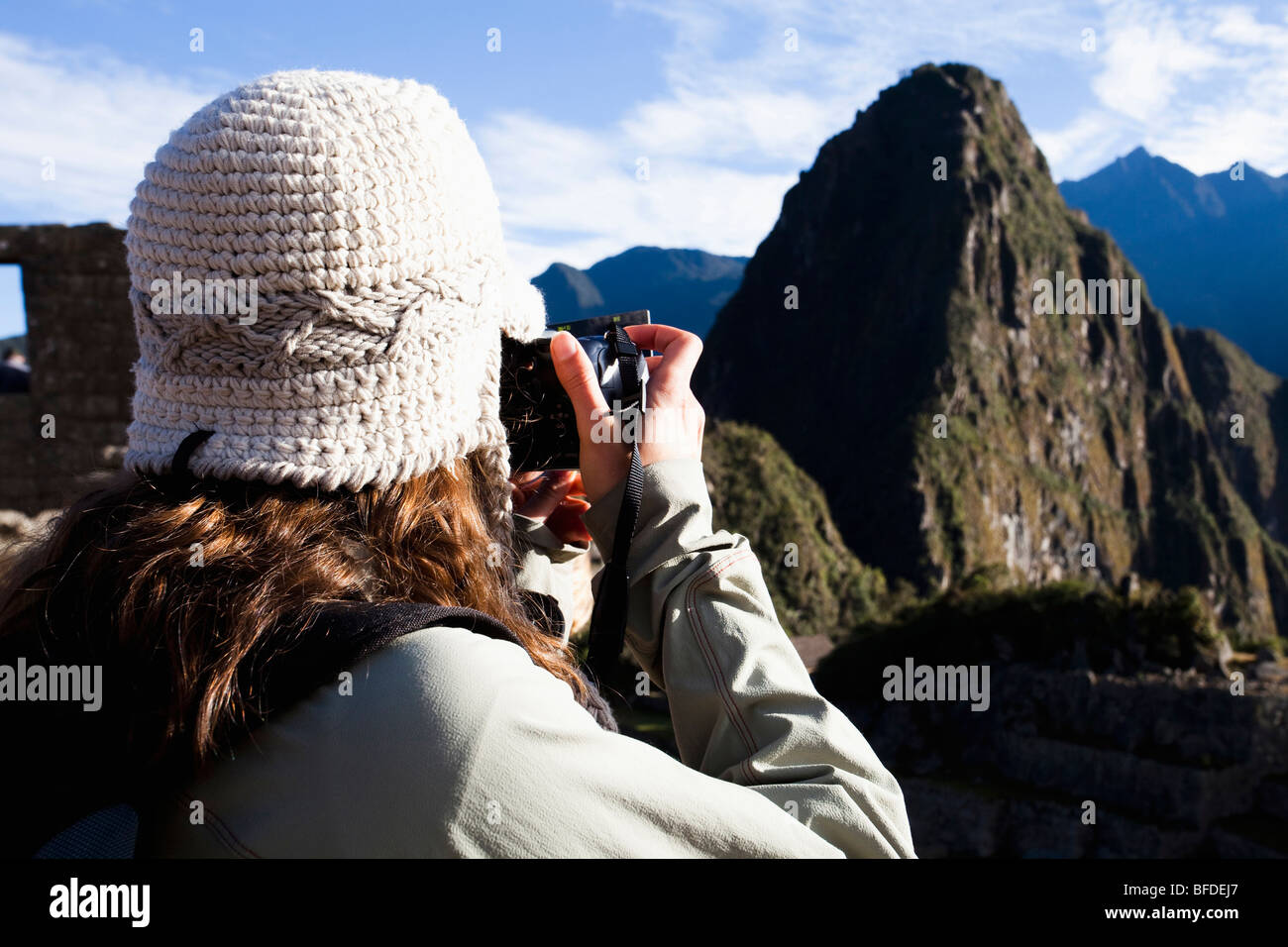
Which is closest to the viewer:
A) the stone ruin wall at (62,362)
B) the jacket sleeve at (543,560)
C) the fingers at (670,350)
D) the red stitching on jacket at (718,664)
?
the red stitching on jacket at (718,664)

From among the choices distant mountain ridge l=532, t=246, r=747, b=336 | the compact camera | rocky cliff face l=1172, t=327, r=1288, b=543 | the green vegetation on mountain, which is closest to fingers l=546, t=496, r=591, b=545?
the compact camera

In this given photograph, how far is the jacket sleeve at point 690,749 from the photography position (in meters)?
0.95

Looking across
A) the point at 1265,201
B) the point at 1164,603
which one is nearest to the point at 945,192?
the point at 1265,201

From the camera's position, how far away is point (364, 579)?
113 cm

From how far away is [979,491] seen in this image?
66.1 metres

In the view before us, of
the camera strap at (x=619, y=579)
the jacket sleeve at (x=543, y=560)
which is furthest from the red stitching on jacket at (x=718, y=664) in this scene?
the jacket sleeve at (x=543, y=560)

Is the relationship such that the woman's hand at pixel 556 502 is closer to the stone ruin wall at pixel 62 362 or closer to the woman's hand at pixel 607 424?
the woman's hand at pixel 607 424

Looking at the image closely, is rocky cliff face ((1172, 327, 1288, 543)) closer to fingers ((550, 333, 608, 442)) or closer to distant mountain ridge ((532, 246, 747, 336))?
distant mountain ridge ((532, 246, 747, 336))

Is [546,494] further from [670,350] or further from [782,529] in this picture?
[782,529]

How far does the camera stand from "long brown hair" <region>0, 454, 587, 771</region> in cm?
102

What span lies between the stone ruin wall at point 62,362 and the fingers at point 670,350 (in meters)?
6.45
